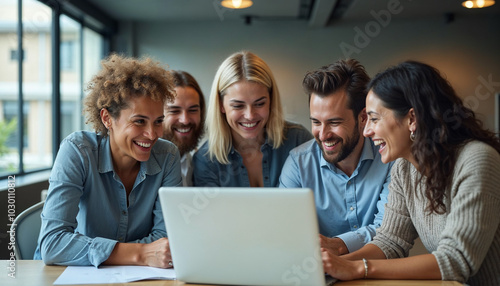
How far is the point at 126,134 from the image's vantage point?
6.15ft

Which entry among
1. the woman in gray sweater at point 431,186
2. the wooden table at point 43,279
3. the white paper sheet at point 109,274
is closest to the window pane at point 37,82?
the wooden table at point 43,279

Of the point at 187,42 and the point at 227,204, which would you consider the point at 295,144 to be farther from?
the point at 187,42

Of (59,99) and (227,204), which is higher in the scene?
(59,99)

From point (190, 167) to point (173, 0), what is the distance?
12.2 feet

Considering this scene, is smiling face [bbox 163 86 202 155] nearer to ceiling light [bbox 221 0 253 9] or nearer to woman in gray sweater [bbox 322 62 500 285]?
woman in gray sweater [bbox 322 62 500 285]

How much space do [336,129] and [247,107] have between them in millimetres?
513

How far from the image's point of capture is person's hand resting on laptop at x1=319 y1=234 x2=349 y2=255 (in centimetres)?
168

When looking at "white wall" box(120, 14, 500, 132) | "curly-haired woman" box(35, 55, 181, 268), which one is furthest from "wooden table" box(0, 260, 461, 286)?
"white wall" box(120, 14, 500, 132)

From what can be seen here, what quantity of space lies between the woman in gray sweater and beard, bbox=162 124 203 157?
1289 mm

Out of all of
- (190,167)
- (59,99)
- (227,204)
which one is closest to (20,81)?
(59,99)

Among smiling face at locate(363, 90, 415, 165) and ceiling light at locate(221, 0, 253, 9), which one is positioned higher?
ceiling light at locate(221, 0, 253, 9)

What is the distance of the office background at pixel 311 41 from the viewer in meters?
6.84

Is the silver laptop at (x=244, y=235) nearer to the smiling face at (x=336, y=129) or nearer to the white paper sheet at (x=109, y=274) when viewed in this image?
the white paper sheet at (x=109, y=274)

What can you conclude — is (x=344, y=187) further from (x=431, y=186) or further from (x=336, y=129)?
(x=431, y=186)
